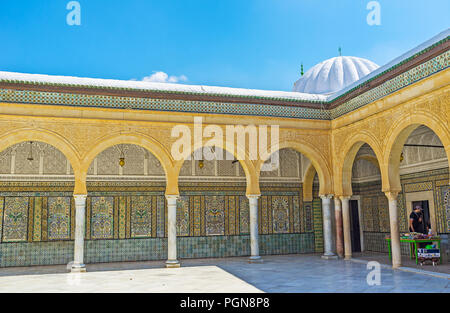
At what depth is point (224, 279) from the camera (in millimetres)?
7738

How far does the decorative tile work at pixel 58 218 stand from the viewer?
10500 mm

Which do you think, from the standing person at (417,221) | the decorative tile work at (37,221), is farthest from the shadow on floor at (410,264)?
the decorative tile work at (37,221)

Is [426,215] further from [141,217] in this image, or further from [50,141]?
[50,141]

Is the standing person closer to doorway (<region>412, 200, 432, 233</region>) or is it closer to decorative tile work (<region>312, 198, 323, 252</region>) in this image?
doorway (<region>412, 200, 432, 233</region>)

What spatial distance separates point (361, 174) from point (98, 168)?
7174 millimetres

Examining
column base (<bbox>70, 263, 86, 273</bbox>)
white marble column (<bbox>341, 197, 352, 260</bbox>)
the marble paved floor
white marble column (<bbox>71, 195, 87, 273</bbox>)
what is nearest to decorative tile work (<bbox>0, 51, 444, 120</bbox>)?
white marble column (<bbox>71, 195, 87, 273</bbox>)

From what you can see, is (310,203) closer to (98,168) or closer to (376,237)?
(376,237)

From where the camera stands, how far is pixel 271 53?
396 inches

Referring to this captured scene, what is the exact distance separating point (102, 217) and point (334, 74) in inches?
342

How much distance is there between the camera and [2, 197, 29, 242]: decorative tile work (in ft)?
33.4

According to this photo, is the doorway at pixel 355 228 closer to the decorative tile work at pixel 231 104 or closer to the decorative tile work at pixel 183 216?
the decorative tile work at pixel 231 104

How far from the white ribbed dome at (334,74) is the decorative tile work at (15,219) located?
30.6 ft
